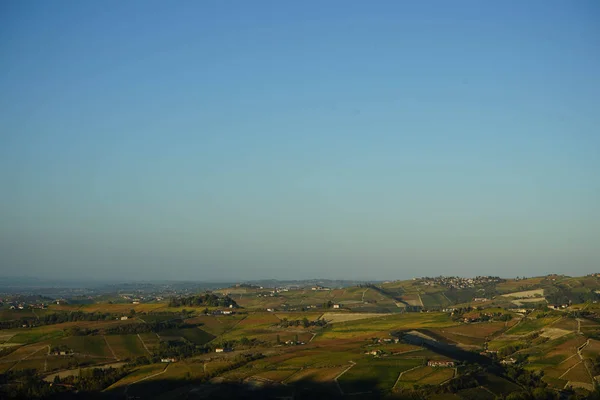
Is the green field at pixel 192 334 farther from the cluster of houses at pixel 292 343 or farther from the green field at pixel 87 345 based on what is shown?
the cluster of houses at pixel 292 343

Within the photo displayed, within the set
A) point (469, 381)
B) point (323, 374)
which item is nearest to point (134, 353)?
point (323, 374)

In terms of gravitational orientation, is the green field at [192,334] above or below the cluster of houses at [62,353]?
above

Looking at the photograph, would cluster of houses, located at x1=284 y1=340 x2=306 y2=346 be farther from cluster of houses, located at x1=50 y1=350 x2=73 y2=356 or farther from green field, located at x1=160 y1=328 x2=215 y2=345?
cluster of houses, located at x1=50 y1=350 x2=73 y2=356

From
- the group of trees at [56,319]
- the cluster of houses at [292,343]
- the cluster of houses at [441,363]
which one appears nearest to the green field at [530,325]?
the cluster of houses at [441,363]

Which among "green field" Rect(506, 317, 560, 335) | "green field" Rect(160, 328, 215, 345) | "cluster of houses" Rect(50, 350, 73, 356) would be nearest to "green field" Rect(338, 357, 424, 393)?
"green field" Rect(506, 317, 560, 335)

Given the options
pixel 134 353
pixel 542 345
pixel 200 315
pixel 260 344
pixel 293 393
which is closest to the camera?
pixel 293 393

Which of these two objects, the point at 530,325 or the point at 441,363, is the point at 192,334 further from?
the point at 530,325

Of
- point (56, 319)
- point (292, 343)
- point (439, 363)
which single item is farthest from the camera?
point (56, 319)

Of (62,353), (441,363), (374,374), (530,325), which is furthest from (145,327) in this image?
(530,325)

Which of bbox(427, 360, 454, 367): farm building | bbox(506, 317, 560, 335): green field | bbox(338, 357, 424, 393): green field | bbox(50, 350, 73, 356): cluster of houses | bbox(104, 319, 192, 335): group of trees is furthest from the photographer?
bbox(104, 319, 192, 335): group of trees

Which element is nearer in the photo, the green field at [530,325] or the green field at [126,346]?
the green field at [126,346]

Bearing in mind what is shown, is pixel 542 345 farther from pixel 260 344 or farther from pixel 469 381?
pixel 260 344
